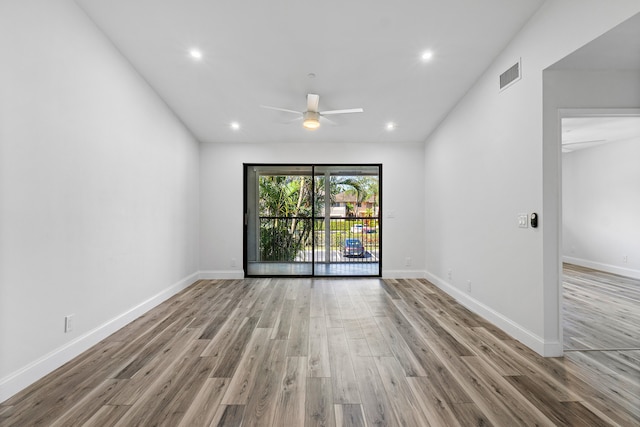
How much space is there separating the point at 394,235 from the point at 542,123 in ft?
10.0

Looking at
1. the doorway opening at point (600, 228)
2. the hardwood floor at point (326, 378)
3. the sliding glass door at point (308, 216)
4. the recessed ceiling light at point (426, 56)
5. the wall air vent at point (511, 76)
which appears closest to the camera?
the hardwood floor at point (326, 378)

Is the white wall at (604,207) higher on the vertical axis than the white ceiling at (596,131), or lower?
lower

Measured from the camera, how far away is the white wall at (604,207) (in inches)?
199

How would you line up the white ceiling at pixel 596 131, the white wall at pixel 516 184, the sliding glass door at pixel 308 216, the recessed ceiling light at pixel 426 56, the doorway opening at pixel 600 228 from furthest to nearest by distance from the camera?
the sliding glass door at pixel 308 216 → the white ceiling at pixel 596 131 → the doorway opening at pixel 600 228 → the recessed ceiling light at pixel 426 56 → the white wall at pixel 516 184

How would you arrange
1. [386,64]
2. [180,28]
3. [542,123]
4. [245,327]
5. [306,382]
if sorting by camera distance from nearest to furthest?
1. [306,382]
2. [542,123]
3. [180,28]
4. [245,327]
5. [386,64]

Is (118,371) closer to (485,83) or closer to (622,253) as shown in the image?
(485,83)

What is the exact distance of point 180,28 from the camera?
8.87 ft

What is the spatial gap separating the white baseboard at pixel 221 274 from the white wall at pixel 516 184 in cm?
360

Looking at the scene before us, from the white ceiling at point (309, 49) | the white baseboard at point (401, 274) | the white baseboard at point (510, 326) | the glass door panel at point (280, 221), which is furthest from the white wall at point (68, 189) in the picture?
the white baseboard at point (510, 326)

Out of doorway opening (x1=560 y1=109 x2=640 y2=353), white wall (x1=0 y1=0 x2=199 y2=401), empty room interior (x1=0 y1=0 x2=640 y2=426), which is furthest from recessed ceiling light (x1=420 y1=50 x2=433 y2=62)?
white wall (x1=0 y1=0 x2=199 y2=401)

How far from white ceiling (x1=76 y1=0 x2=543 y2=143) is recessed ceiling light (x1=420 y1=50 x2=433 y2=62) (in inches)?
2.2

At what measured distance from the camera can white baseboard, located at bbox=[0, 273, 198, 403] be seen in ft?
5.91

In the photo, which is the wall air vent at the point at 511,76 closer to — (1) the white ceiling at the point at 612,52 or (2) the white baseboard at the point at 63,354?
(1) the white ceiling at the point at 612,52

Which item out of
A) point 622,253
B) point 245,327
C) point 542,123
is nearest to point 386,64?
point 542,123
